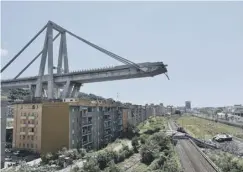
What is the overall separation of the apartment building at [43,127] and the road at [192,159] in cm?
1410

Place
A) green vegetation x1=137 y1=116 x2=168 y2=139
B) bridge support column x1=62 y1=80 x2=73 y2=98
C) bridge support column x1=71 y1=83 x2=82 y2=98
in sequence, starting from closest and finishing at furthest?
green vegetation x1=137 y1=116 x2=168 y2=139, bridge support column x1=62 y1=80 x2=73 y2=98, bridge support column x1=71 y1=83 x2=82 y2=98

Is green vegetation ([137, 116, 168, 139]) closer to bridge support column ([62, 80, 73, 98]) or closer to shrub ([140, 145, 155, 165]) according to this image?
shrub ([140, 145, 155, 165])

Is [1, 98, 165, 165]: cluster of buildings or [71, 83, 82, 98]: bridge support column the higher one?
[71, 83, 82, 98]: bridge support column

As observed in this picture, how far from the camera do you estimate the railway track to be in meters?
26.5

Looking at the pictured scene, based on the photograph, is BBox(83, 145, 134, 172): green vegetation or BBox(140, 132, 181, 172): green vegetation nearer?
BBox(83, 145, 134, 172): green vegetation

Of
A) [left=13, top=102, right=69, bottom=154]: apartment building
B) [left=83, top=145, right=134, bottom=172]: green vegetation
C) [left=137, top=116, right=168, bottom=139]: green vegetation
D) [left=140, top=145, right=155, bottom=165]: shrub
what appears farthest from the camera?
[left=137, top=116, right=168, bottom=139]: green vegetation

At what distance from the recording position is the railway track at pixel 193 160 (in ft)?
86.9

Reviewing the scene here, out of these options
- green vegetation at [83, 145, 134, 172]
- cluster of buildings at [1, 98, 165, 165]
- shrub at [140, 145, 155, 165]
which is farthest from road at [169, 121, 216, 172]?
cluster of buildings at [1, 98, 165, 165]

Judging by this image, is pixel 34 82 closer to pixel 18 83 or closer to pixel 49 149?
pixel 18 83

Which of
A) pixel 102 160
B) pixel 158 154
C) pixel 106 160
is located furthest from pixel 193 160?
pixel 102 160

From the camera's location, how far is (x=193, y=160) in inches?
1198

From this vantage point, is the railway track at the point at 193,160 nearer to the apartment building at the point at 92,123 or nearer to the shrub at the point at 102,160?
the shrub at the point at 102,160

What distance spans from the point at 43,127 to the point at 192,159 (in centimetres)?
1824

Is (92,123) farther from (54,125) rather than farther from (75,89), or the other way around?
(75,89)
